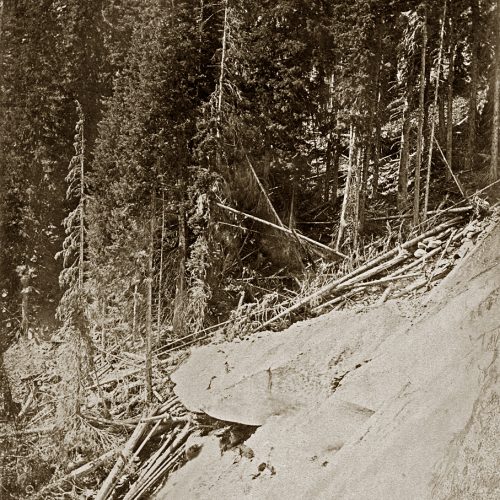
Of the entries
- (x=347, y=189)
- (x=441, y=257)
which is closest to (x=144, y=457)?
(x=441, y=257)

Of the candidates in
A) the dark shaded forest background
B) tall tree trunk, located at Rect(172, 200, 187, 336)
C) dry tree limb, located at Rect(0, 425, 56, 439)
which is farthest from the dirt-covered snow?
dry tree limb, located at Rect(0, 425, 56, 439)

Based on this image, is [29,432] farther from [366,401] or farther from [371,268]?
[366,401]

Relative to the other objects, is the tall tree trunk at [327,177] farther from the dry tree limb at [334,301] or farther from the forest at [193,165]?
the dry tree limb at [334,301]

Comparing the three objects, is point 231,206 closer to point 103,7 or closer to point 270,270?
point 270,270

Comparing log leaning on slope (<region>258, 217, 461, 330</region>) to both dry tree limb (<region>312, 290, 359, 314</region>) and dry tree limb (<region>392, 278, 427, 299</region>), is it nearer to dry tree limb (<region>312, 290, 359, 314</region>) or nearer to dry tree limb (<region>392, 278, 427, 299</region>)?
dry tree limb (<region>312, 290, 359, 314</region>)

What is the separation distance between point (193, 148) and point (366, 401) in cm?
892

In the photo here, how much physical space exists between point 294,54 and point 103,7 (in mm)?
7174

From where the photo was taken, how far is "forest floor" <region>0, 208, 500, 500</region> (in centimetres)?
713

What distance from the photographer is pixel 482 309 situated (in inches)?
307

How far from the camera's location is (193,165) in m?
15.7

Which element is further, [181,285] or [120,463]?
[181,285]

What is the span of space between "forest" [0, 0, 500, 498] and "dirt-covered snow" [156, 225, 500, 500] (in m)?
2.05

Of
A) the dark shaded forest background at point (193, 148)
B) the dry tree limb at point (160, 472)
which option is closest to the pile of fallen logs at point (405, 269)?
the dark shaded forest background at point (193, 148)

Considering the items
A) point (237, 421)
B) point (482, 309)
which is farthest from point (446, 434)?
point (237, 421)
